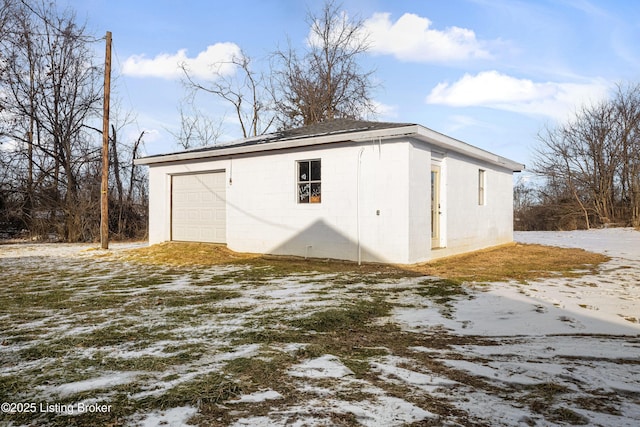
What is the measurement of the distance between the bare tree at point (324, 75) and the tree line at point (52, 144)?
1003cm

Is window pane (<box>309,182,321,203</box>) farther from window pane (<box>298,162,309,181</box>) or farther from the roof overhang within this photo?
the roof overhang

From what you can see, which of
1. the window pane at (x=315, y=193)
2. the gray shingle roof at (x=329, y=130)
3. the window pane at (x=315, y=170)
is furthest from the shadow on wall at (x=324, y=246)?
the gray shingle roof at (x=329, y=130)

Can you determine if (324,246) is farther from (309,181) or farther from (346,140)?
(346,140)

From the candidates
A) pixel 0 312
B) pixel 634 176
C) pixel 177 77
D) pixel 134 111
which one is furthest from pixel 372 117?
pixel 0 312

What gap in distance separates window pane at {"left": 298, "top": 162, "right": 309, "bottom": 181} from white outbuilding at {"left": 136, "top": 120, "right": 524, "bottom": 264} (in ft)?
0.08

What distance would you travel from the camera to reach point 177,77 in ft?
77.7

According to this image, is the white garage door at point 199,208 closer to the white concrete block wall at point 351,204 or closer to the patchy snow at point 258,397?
the white concrete block wall at point 351,204

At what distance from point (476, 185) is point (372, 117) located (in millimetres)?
12876

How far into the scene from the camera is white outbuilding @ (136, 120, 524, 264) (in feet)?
28.9

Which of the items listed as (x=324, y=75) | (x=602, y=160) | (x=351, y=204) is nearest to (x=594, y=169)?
(x=602, y=160)

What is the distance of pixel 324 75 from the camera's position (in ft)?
80.0

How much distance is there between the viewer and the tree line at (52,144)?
17.4m

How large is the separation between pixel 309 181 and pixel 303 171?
35cm

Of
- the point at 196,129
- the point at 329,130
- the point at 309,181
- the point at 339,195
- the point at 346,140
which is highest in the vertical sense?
the point at 196,129
